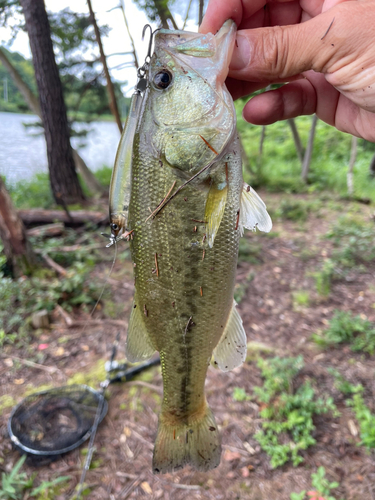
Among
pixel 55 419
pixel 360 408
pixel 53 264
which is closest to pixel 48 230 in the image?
pixel 53 264

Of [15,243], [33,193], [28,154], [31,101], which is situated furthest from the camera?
[28,154]

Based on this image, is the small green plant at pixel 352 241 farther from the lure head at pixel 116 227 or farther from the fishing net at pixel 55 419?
the lure head at pixel 116 227

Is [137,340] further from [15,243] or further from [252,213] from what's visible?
[15,243]

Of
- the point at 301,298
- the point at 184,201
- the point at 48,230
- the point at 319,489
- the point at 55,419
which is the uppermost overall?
the point at 184,201

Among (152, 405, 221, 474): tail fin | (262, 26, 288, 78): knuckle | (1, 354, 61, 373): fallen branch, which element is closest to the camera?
(262, 26, 288, 78): knuckle

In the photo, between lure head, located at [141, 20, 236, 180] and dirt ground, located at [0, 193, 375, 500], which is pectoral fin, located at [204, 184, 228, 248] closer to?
lure head, located at [141, 20, 236, 180]

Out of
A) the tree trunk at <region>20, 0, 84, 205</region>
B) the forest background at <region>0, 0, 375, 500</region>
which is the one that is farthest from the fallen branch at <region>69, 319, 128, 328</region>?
the tree trunk at <region>20, 0, 84, 205</region>

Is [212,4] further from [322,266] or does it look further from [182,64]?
[322,266]
